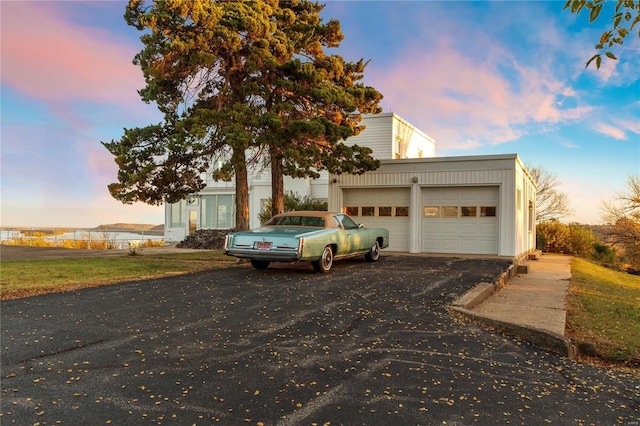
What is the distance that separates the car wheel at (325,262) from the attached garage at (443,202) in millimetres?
7592

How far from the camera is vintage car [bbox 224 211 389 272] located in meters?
9.98

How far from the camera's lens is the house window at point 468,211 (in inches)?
675

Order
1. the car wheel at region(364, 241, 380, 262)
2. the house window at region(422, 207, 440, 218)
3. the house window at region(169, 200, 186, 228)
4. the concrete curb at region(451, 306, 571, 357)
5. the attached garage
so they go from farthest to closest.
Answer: the house window at region(169, 200, 186, 228)
the house window at region(422, 207, 440, 218)
the attached garage
the car wheel at region(364, 241, 380, 262)
the concrete curb at region(451, 306, 571, 357)

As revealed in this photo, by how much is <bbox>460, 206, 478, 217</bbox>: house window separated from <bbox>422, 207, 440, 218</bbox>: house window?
92 cm

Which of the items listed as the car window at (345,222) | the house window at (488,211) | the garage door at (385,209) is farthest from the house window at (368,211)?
the car window at (345,222)

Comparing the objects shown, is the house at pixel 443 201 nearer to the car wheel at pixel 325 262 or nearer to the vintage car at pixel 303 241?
the vintage car at pixel 303 241

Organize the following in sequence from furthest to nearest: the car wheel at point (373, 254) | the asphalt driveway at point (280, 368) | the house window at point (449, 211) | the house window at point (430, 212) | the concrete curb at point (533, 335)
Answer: the house window at point (430, 212) → the house window at point (449, 211) → the car wheel at point (373, 254) → the concrete curb at point (533, 335) → the asphalt driveway at point (280, 368)

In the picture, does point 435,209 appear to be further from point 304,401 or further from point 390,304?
point 304,401

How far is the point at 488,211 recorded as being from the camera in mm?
16938

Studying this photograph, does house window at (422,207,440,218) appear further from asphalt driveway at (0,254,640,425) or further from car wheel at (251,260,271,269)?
asphalt driveway at (0,254,640,425)

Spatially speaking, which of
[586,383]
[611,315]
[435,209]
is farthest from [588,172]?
[586,383]

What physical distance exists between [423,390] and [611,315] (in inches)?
221

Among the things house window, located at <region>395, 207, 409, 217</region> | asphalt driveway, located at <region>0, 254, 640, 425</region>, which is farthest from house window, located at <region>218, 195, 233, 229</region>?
asphalt driveway, located at <region>0, 254, 640, 425</region>

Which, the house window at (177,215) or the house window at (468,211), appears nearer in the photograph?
the house window at (468,211)
